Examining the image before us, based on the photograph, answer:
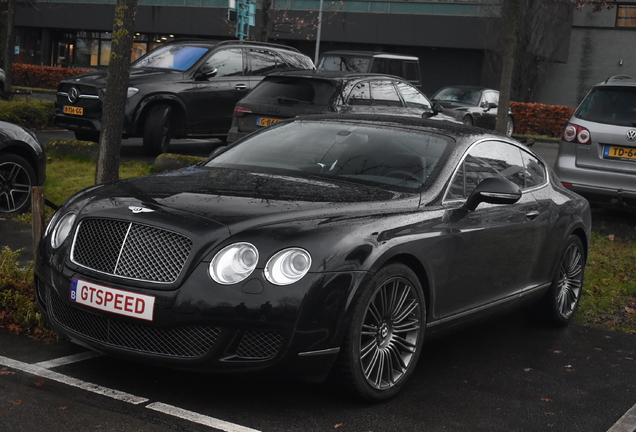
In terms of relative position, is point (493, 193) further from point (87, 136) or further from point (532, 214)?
point (87, 136)

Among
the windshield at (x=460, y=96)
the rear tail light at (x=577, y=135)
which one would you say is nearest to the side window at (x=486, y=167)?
the rear tail light at (x=577, y=135)

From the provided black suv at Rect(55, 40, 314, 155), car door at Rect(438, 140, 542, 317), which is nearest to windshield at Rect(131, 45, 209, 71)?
black suv at Rect(55, 40, 314, 155)

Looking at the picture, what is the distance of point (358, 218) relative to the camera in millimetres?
4609

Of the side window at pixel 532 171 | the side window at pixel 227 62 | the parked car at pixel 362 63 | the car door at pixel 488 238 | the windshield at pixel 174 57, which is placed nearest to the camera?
the car door at pixel 488 238

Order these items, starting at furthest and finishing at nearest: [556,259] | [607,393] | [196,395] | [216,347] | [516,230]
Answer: [556,259] < [516,230] < [607,393] < [196,395] < [216,347]

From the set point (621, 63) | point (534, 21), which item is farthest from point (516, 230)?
point (621, 63)

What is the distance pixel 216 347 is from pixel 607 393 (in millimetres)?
2353

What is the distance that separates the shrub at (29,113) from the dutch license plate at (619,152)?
997 centimetres

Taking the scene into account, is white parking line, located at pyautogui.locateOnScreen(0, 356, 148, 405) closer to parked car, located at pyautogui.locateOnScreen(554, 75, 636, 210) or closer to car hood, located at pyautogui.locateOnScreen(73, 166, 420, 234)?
car hood, located at pyautogui.locateOnScreen(73, 166, 420, 234)

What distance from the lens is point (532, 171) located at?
6.62m

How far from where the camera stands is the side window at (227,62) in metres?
15.1

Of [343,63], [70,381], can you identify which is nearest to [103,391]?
[70,381]

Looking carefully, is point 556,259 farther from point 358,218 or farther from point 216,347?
point 216,347

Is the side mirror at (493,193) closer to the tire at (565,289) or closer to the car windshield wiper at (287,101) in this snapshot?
the tire at (565,289)
